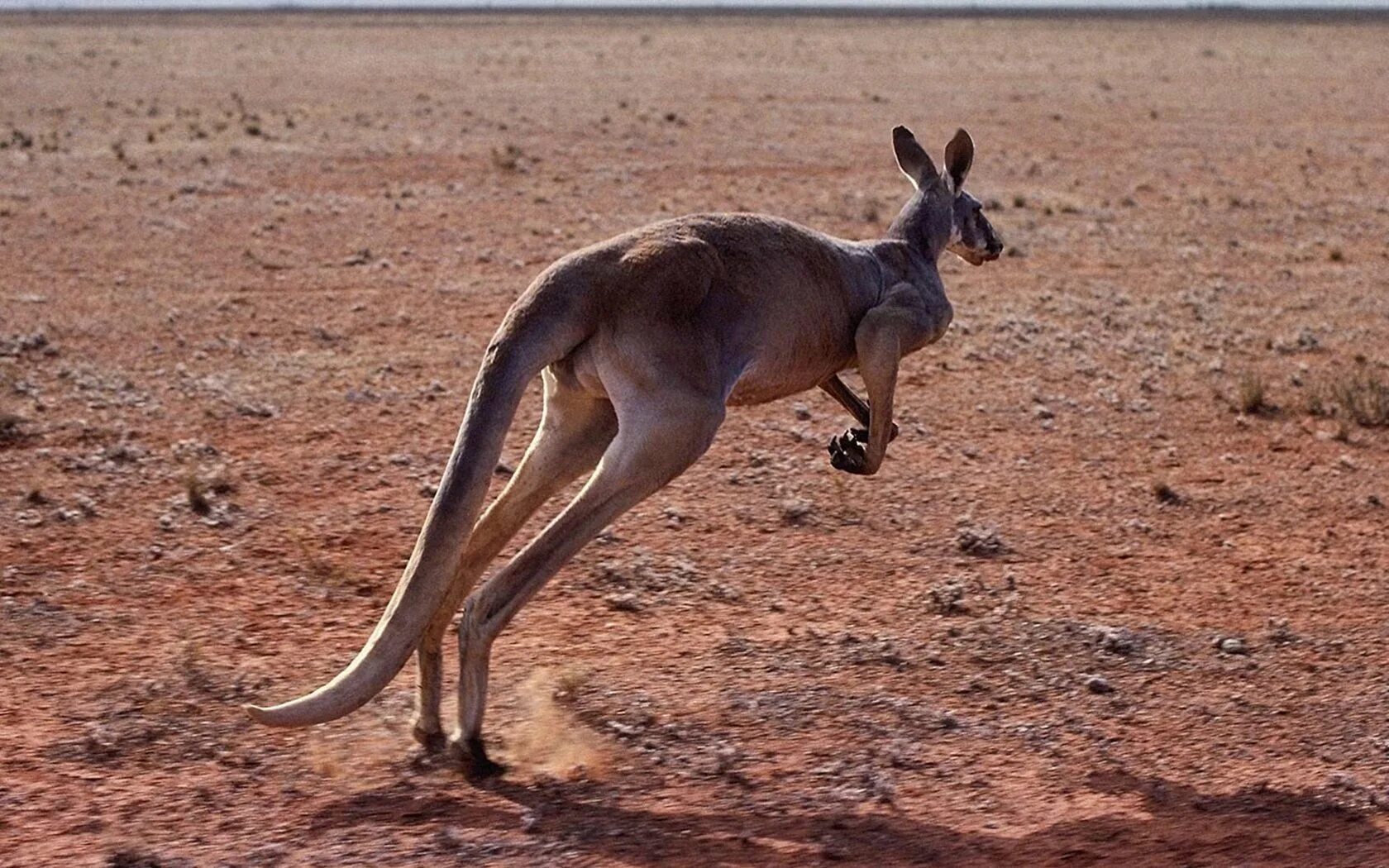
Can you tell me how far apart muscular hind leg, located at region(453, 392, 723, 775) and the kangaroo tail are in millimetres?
188

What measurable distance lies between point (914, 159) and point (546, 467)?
2.55 meters

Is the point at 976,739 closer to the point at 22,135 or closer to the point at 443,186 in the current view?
the point at 443,186

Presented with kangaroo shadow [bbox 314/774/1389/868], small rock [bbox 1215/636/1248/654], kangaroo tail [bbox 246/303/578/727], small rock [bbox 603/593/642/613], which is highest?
kangaroo tail [bbox 246/303/578/727]

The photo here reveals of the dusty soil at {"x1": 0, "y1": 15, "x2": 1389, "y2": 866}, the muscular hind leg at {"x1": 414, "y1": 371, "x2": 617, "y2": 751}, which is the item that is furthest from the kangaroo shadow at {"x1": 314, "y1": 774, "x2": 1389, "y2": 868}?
the muscular hind leg at {"x1": 414, "y1": 371, "x2": 617, "y2": 751}

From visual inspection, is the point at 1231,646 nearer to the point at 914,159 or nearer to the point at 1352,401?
the point at 914,159

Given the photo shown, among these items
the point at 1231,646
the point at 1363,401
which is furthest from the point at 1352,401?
the point at 1231,646

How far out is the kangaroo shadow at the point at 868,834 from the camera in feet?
17.5

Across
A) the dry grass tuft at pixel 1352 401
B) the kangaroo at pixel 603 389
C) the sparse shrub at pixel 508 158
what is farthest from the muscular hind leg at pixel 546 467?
the sparse shrub at pixel 508 158

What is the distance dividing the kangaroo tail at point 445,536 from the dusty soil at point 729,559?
0.49m

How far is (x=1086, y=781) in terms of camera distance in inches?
237

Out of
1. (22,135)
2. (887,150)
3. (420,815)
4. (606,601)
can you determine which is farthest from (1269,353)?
(22,135)

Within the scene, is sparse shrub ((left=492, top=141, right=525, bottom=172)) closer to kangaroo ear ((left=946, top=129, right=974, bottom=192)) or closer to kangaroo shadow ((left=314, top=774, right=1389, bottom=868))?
kangaroo ear ((left=946, top=129, right=974, bottom=192))

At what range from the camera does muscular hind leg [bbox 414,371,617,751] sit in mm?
5988

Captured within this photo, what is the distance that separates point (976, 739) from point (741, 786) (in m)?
Result: 1.00
